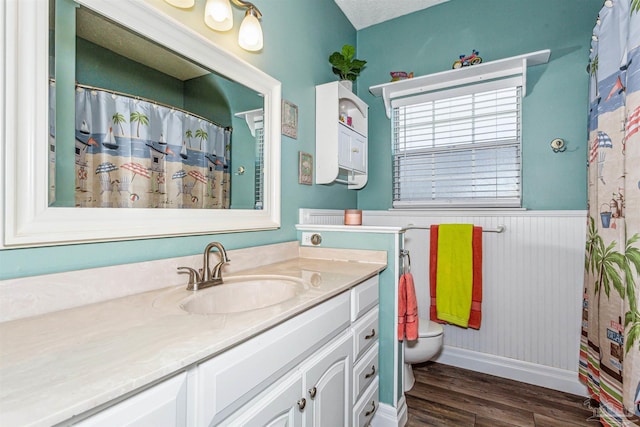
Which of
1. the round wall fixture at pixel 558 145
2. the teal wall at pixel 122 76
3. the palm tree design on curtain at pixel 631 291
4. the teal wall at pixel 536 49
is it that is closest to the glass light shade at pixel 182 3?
the teal wall at pixel 122 76

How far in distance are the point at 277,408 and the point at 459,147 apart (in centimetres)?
211

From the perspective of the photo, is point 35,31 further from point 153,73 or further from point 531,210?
point 531,210

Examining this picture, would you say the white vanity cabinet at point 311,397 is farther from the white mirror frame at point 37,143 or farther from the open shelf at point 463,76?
the open shelf at point 463,76

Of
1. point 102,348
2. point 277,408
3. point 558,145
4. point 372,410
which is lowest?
point 372,410

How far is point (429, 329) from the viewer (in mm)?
1909

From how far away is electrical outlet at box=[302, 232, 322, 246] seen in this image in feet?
5.77

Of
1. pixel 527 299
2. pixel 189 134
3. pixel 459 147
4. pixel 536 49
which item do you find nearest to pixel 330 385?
pixel 189 134

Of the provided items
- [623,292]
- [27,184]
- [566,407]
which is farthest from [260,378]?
[566,407]

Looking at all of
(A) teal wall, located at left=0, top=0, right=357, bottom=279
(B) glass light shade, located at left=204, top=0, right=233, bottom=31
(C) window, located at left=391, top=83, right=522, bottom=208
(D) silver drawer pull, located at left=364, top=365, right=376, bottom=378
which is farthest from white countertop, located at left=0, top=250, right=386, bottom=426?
(C) window, located at left=391, top=83, right=522, bottom=208

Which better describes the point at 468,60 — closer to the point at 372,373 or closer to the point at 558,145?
the point at 558,145

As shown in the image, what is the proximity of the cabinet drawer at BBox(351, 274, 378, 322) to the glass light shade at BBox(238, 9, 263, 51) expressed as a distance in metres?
1.23

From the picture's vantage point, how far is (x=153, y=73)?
1.09 meters

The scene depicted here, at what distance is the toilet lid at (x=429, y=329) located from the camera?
1.84 metres

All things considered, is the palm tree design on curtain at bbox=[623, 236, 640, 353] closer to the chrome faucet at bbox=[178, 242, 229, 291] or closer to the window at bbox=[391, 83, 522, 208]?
the window at bbox=[391, 83, 522, 208]
